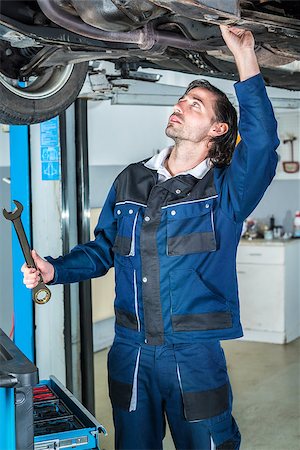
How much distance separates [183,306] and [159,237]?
0.65 ft

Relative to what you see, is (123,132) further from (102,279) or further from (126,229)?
(126,229)

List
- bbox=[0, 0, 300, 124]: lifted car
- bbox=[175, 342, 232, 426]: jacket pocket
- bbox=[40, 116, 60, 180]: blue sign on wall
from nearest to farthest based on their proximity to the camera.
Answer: bbox=[0, 0, 300, 124]: lifted car, bbox=[175, 342, 232, 426]: jacket pocket, bbox=[40, 116, 60, 180]: blue sign on wall

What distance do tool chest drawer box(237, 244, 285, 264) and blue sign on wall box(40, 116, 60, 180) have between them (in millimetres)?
2352

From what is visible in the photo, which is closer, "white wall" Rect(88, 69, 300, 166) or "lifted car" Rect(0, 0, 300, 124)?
→ "lifted car" Rect(0, 0, 300, 124)

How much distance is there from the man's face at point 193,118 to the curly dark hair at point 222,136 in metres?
0.02

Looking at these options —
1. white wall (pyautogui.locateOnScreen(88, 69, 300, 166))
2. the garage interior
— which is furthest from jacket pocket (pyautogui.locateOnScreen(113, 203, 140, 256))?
white wall (pyautogui.locateOnScreen(88, 69, 300, 166))

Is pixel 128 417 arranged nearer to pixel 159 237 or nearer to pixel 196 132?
pixel 159 237

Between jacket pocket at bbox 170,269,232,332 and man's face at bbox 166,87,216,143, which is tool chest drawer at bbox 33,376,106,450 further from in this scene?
man's face at bbox 166,87,216,143

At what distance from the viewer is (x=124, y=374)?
199 cm

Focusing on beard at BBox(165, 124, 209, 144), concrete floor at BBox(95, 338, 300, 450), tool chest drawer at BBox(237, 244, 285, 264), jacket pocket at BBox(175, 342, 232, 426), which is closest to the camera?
jacket pocket at BBox(175, 342, 232, 426)

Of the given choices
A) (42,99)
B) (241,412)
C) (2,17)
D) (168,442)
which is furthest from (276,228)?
(2,17)

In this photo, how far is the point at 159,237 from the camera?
77.9 inches

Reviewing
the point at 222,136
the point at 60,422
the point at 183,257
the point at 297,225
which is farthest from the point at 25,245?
the point at 297,225

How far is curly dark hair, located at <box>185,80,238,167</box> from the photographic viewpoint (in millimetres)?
2092
